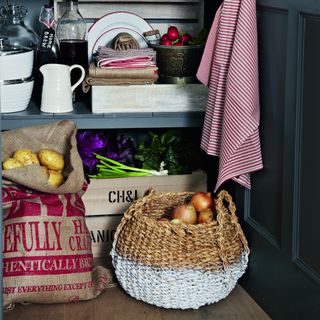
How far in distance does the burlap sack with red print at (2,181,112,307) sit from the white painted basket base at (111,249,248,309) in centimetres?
16

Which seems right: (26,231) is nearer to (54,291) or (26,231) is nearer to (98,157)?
(54,291)

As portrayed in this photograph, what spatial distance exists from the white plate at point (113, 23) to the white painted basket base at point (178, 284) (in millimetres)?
985

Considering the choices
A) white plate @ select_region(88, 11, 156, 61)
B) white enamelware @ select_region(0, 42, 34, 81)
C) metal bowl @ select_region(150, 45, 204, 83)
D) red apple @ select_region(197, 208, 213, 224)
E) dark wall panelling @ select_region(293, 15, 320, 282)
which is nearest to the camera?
dark wall panelling @ select_region(293, 15, 320, 282)

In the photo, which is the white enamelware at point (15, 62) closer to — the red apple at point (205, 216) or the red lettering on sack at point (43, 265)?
the red lettering on sack at point (43, 265)

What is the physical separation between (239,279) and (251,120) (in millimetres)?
685

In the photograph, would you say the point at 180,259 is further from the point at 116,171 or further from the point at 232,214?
the point at 116,171

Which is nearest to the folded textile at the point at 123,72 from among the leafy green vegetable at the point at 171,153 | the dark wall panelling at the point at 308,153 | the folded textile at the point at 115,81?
the folded textile at the point at 115,81

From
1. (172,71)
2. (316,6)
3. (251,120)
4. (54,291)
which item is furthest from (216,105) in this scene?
(54,291)

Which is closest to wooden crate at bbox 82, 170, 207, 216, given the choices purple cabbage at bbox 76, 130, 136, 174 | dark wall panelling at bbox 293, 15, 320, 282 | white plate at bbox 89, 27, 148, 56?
purple cabbage at bbox 76, 130, 136, 174

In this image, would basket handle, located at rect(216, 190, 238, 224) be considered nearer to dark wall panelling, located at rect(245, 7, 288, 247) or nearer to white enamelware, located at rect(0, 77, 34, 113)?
dark wall panelling, located at rect(245, 7, 288, 247)

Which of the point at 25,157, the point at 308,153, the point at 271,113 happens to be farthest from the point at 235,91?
the point at 25,157

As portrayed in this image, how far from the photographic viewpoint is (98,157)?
306cm

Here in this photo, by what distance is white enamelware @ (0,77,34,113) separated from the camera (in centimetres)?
286

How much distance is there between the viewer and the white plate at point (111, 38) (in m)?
3.22
